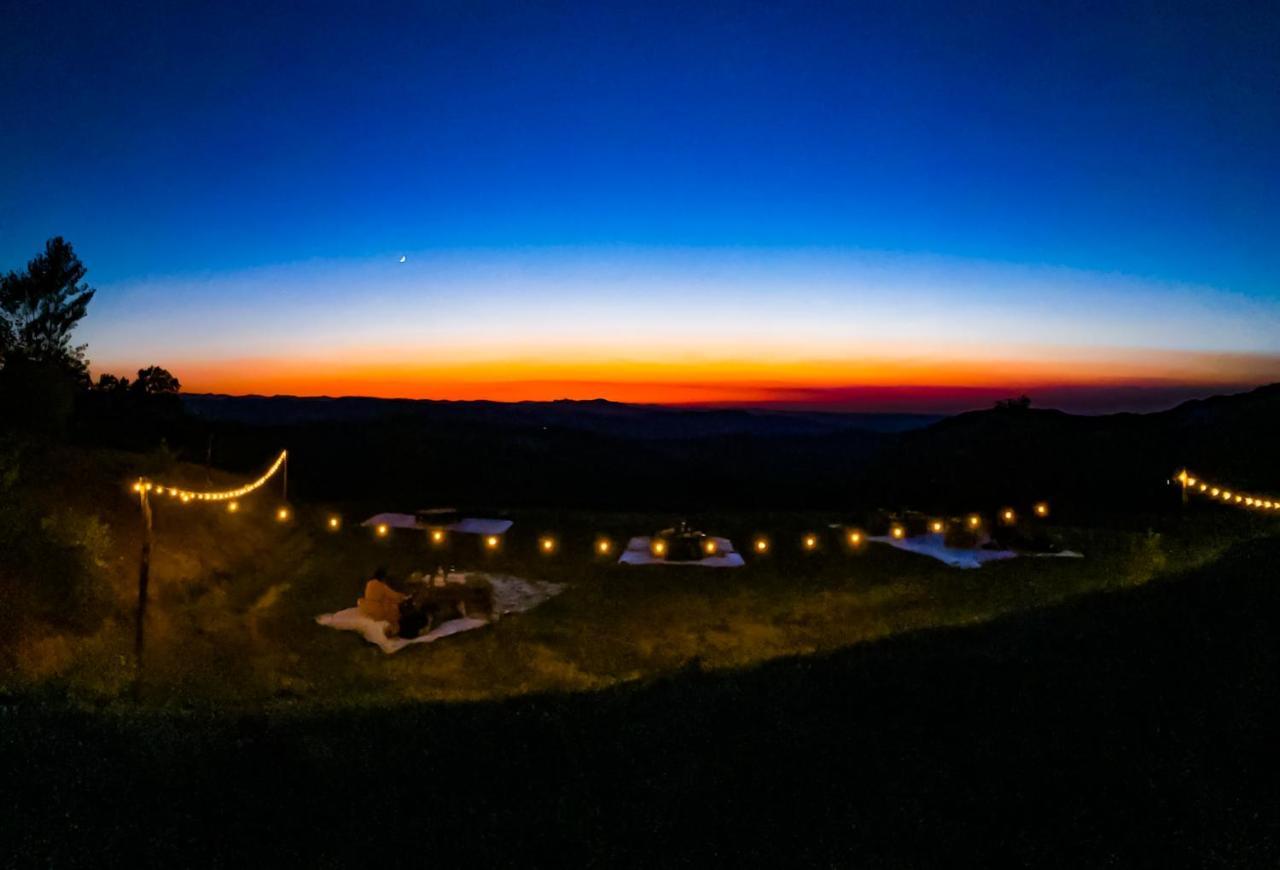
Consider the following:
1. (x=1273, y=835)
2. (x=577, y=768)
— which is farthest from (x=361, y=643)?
(x=1273, y=835)

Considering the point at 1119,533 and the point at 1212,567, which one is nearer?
the point at 1212,567

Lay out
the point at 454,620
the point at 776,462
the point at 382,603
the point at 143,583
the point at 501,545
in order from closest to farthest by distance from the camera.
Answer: the point at 143,583
the point at 382,603
the point at 454,620
the point at 501,545
the point at 776,462

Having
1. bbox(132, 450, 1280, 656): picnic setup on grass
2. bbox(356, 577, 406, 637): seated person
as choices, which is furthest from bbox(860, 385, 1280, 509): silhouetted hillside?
bbox(356, 577, 406, 637): seated person

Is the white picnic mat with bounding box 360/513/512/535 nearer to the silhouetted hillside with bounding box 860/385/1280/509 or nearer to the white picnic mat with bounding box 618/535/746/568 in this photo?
the white picnic mat with bounding box 618/535/746/568

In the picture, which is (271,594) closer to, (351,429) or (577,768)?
(577,768)

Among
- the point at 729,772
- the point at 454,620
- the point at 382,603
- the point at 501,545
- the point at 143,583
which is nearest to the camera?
the point at 729,772

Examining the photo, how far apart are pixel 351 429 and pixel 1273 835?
47943 mm

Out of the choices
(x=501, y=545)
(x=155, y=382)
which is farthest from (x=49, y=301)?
(x=501, y=545)

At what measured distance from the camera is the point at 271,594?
1398 cm

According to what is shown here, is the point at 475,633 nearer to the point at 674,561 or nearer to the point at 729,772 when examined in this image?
the point at 674,561

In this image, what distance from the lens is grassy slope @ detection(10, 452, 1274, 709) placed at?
930 centimetres

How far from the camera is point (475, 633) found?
11.2 metres

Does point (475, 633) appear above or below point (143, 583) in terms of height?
below

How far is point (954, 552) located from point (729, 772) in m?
10.4
